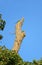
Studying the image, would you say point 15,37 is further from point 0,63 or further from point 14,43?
point 0,63

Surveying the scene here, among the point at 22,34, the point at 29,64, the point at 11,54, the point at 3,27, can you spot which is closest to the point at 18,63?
the point at 11,54

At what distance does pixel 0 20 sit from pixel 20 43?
6.31 m

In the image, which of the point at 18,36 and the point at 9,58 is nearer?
the point at 9,58

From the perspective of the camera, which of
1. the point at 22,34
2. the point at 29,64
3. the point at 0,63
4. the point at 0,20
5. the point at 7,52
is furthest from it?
the point at 22,34

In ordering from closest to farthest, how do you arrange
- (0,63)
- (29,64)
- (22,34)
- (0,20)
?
(0,63) → (29,64) → (0,20) → (22,34)

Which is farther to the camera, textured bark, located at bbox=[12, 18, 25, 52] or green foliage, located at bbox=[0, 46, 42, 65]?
textured bark, located at bbox=[12, 18, 25, 52]

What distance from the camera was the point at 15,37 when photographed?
28500 millimetres

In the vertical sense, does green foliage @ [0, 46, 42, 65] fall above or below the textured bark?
below

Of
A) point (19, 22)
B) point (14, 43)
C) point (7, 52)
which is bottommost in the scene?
point (7, 52)

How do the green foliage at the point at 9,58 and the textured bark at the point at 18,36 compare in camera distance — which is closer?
the green foliage at the point at 9,58

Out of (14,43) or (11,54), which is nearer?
(11,54)

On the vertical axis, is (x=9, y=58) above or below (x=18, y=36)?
below

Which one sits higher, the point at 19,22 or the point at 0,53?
the point at 19,22

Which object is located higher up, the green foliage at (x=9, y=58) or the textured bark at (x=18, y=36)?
the textured bark at (x=18, y=36)
